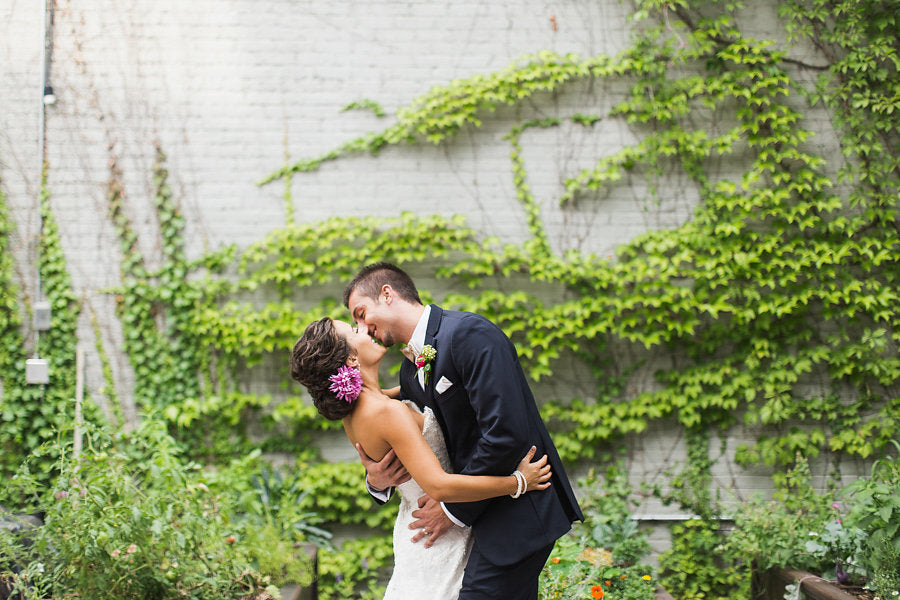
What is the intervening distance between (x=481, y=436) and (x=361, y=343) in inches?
21.1

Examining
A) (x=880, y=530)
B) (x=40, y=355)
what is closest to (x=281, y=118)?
(x=40, y=355)

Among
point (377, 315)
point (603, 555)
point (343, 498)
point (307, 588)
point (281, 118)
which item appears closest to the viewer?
point (377, 315)

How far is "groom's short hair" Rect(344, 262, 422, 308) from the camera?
2.41 m

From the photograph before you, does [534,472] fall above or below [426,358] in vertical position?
below

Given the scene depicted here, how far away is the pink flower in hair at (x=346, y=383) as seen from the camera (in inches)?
86.6

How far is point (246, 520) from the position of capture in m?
3.68

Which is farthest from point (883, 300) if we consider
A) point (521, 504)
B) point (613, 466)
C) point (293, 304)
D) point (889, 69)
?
point (293, 304)

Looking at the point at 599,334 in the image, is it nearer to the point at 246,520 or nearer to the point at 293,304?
the point at 293,304

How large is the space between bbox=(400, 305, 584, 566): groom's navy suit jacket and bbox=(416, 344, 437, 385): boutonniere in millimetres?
17

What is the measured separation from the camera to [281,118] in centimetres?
453

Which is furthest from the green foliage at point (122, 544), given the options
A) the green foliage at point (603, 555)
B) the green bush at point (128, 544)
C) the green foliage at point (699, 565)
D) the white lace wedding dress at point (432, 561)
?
the green foliage at point (699, 565)

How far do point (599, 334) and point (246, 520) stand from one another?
8.14 feet

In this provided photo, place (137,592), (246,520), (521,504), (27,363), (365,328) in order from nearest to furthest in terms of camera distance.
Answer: (521,504) → (365,328) → (137,592) → (246,520) → (27,363)

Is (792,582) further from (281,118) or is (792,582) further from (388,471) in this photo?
(281,118)
